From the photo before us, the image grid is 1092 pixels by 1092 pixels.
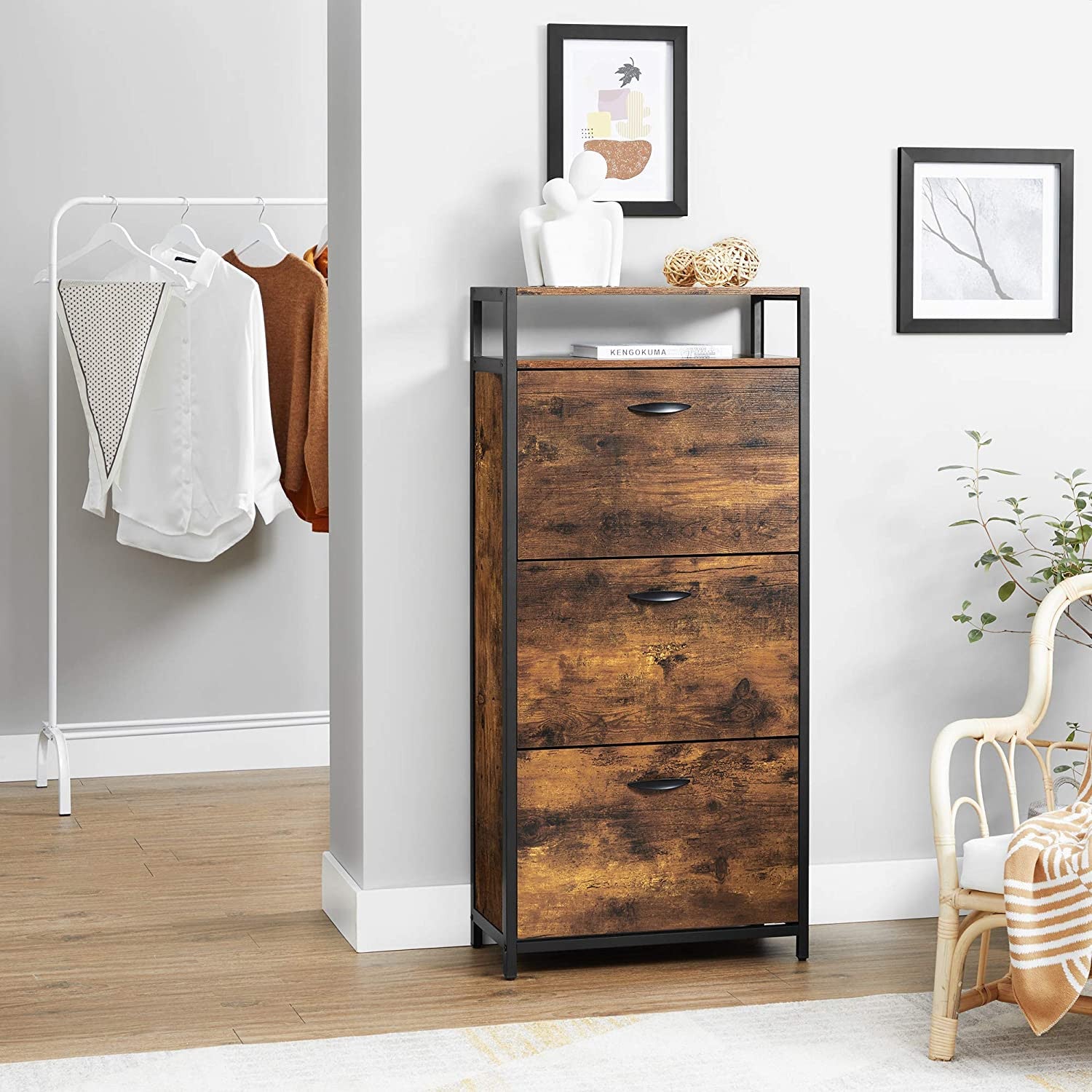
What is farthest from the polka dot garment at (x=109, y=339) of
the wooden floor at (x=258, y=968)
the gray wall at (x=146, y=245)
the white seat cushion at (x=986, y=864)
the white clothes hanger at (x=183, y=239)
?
the white seat cushion at (x=986, y=864)

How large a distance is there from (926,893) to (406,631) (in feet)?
4.03

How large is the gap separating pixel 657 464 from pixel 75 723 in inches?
99.9

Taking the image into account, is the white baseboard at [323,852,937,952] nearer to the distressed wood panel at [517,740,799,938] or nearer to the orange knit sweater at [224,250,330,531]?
the distressed wood panel at [517,740,799,938]

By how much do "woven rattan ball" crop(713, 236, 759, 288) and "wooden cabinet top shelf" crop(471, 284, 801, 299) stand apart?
18 millimetres

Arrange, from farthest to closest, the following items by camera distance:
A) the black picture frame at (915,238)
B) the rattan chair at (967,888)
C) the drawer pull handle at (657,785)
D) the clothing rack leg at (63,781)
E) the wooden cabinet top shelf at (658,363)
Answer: the clothing rack leg at (63,781), the black picture frame at (915,238), the drawer pull handle at (657,785), the wooden cabinet top shelf at (658,363), the rattan chair at (967,888)

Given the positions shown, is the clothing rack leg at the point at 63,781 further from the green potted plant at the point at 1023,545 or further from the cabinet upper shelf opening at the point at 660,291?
the green potted plant at the point at 1023,545

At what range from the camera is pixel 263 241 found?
189 inches

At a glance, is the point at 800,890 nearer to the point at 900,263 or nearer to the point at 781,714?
the point at 781,714

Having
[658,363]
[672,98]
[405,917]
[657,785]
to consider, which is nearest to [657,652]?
[657,785]

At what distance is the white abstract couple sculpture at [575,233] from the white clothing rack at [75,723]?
73.0 inches

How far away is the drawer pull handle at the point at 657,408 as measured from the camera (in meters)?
2.93

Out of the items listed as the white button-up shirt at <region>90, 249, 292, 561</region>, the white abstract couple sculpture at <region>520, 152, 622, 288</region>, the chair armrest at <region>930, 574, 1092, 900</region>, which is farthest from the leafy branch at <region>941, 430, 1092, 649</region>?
the white button-up shirt at <region>90, 249, 292, 561</region>

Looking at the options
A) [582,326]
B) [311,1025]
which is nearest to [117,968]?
[311,1025]

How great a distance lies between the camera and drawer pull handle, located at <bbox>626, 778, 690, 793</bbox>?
2.99 metres
